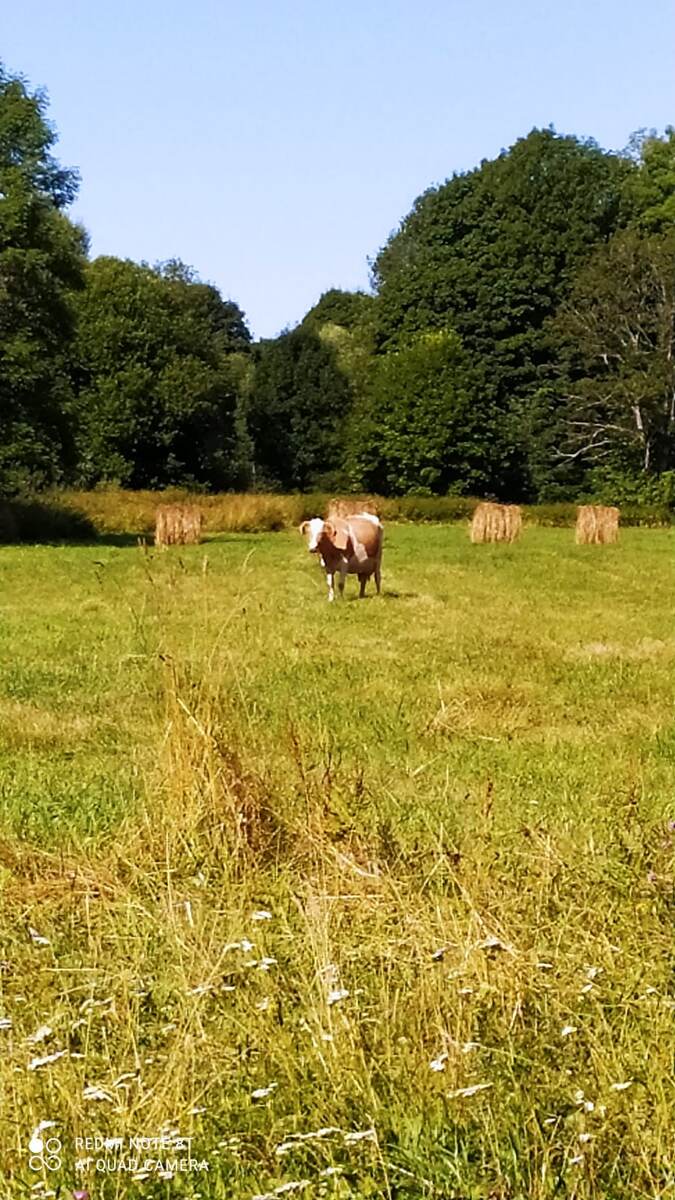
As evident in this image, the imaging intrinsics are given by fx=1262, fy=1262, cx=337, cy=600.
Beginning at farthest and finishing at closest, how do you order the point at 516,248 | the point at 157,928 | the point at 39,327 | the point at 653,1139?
the point at 516,248 < the point at 39,327 < the point at 157,928 < the point at 653,1139

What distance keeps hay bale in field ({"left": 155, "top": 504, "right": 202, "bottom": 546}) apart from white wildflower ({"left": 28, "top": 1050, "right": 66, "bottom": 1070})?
2657cm

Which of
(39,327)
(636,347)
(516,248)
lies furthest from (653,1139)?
(516,248)

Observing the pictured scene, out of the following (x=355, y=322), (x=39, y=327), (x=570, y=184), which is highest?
(x=570, y=184)

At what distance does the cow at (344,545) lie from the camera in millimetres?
17172

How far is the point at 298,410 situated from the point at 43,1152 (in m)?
55.5

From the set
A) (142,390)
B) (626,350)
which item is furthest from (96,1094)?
(142,390)

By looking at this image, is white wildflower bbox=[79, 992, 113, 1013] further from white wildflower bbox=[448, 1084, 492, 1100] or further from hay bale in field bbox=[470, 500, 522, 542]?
hay bale in field bbox=[470, 500, 522, 542]

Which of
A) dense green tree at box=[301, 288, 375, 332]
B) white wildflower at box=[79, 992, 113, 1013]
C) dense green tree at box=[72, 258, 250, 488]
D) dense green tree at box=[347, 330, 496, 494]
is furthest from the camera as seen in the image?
dense green tree at box=[301, 288, 375, 332]

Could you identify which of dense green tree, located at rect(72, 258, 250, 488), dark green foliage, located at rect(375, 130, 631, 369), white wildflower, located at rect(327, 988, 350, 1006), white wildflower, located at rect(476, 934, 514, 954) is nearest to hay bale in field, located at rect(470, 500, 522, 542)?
dark green foliage, located at rect(375, 130, 631, 369)

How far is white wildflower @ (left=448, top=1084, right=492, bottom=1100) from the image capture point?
2.97 meters

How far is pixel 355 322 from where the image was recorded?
229 feet

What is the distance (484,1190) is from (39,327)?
31151 millimetres

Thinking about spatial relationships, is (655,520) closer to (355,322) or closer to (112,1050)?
(355,322)

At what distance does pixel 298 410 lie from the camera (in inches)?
2264
